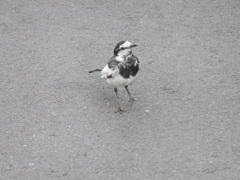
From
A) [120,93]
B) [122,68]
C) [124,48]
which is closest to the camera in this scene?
[122,68]

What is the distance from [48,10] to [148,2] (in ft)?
4.89

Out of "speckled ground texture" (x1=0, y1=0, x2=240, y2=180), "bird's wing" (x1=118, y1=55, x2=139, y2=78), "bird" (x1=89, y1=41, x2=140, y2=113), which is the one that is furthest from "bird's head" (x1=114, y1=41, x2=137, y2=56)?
"speckled ground texture" (x1=0, y1=0, x2=240, y2=180)

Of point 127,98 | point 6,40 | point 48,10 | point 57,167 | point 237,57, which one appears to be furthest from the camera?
point 48,10

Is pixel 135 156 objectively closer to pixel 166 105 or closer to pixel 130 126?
pixel 130 126

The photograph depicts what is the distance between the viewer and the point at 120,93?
6.85m

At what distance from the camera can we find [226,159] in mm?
5625

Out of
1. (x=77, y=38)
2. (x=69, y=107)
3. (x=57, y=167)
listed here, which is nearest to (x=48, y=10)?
(x=77, y=38)

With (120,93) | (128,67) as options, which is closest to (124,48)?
(128,67)

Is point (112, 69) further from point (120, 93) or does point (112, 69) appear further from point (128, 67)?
point (120, 93)

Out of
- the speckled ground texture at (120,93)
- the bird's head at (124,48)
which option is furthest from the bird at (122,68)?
the speckled ground texture at (120,93)

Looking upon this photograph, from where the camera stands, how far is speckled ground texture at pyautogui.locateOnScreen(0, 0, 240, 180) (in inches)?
222

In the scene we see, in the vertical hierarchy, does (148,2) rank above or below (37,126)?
above

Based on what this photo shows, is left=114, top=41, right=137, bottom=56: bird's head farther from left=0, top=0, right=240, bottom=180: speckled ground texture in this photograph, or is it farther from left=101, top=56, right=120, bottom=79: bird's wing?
left=0, top=0, right=240, bottom=180: speckled ground texture

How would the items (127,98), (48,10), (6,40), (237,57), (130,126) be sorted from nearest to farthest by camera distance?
(130,126) < (127,98) < (237,57) < (6,40) < (48,10)
